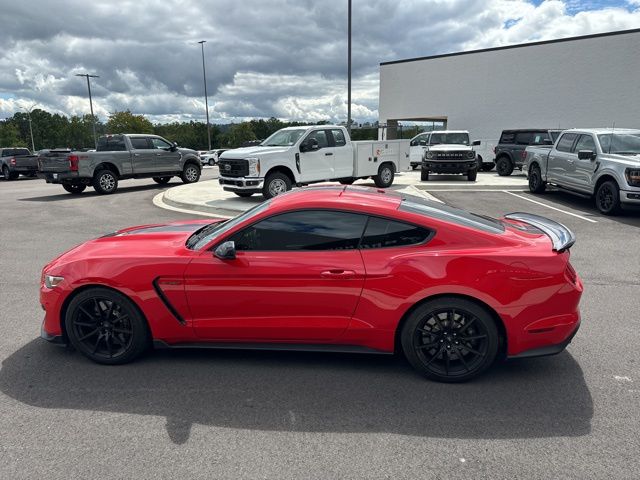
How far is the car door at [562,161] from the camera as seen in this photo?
1215 cm

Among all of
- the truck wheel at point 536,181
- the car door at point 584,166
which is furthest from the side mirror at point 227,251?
the truck wheel at point 536,181

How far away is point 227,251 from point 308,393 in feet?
3.85

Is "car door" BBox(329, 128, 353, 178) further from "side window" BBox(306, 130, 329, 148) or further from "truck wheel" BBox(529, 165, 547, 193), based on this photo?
"truck wheel" BBox(529, 165, 547, 193)

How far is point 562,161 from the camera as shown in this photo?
12.5 meters

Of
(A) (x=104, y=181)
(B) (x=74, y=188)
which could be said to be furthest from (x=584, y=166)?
(B) (x=74, y=188)

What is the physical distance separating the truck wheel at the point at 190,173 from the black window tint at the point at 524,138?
45.1ft

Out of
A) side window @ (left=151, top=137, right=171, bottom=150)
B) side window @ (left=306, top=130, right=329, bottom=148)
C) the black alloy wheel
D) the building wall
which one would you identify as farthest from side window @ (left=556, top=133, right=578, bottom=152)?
the building wall

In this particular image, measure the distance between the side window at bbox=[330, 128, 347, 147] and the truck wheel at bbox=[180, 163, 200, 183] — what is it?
7.53m

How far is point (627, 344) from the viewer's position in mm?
4078

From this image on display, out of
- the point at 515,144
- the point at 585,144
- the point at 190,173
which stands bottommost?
the point at 190,173

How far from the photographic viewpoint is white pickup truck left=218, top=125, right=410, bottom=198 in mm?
11703

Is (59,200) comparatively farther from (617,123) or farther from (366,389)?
(617,123)

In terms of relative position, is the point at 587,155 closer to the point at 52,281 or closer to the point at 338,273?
the point at 338,273

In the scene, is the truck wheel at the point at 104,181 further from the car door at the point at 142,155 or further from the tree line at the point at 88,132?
the tree line at the point at 88,132
